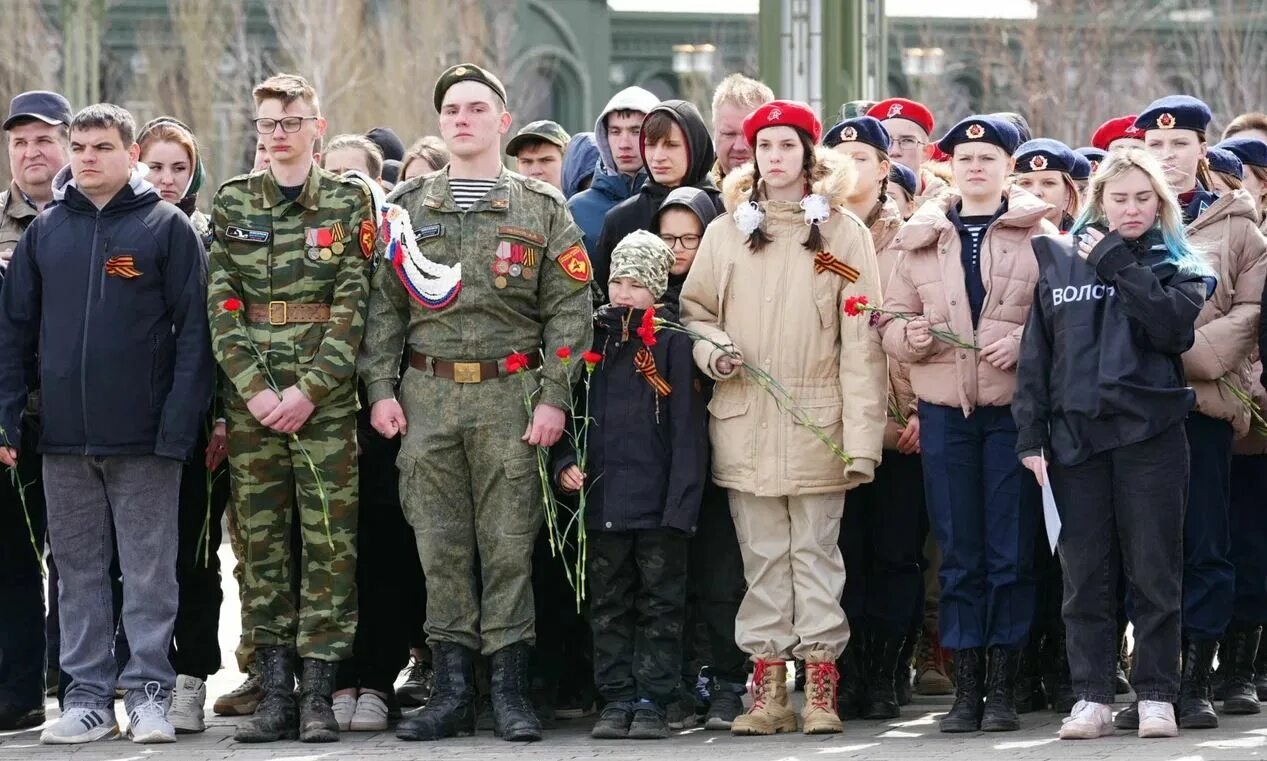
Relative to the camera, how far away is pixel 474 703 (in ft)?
27.0

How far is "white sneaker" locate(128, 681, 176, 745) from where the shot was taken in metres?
8.01

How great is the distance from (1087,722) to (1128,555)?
629mm

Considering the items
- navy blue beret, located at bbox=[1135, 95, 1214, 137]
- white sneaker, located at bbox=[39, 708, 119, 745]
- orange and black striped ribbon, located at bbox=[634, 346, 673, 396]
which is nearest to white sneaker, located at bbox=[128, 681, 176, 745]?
white sneaker, located at bbox=[39, 708, 119, 745]

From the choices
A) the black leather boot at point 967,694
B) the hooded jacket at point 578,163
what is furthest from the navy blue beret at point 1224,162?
the hooded jacket at point 578,163

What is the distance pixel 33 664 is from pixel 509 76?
31.5m

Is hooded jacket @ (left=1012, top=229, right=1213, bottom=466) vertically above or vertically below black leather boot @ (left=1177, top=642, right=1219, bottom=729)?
above

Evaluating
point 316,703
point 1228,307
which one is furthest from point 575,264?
point 1228,307

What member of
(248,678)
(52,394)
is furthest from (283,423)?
(248,678)

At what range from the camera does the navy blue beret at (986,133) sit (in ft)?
26.7

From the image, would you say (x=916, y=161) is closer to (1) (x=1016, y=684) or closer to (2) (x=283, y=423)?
(1) (x=1016, y=684)

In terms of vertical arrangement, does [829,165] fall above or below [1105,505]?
above

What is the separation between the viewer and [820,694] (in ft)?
26.4

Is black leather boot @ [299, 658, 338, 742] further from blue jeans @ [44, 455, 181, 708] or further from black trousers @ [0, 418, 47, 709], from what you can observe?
black trousers @ [0, 418, 47, 709]

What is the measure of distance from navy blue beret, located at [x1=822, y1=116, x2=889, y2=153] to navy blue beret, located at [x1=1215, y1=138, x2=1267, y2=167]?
1548 millimetres
